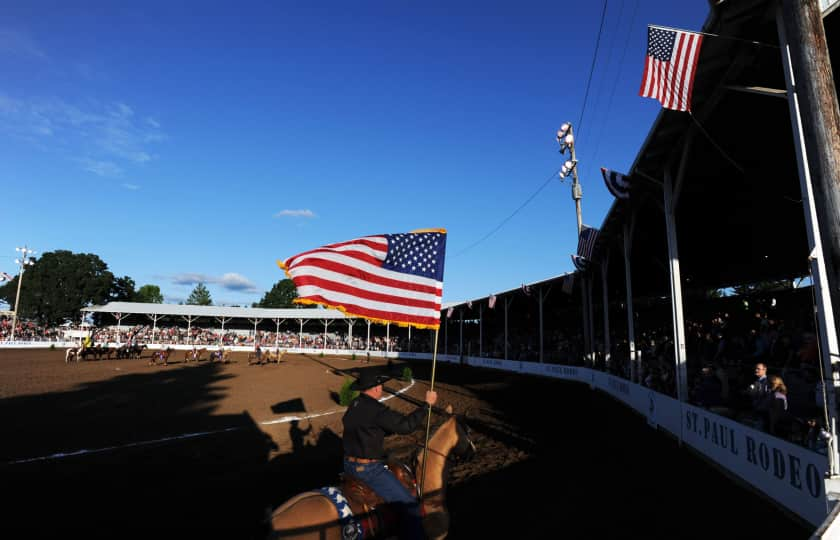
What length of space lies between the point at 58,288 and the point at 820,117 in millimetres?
81568

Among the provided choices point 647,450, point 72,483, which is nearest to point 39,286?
point 72,483

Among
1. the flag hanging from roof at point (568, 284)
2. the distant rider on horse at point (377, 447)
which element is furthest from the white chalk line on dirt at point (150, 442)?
the flag hanging from roof at point (568, 284)

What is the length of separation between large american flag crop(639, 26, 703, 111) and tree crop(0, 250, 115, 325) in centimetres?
7715

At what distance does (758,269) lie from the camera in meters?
24.1

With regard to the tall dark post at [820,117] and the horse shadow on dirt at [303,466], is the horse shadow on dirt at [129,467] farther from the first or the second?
the tall dark post at [820,117]

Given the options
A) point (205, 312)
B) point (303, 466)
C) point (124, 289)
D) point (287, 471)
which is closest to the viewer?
point (287, 471)

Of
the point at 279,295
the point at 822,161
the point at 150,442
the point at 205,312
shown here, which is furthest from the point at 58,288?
the point at 822,161

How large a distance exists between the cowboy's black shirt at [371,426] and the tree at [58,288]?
76.0m

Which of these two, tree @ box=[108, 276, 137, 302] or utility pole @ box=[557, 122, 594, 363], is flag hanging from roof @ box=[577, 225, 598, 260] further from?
tree @ box=[108, 276, 137, 302]

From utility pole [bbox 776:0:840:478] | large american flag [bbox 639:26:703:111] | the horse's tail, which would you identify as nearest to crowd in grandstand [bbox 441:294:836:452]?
utility pole [bbox 776:0:840:478]

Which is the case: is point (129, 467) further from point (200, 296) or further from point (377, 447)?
point (200, 296)

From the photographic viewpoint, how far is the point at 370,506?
13.7 feet

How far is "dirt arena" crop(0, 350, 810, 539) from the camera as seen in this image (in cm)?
627

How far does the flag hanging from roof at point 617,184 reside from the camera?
483 inches
